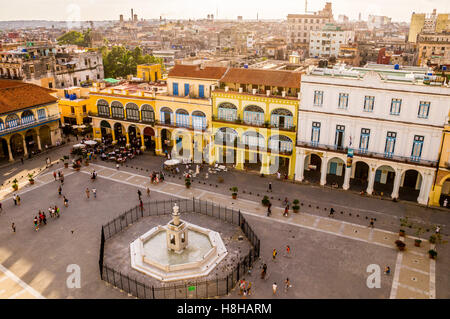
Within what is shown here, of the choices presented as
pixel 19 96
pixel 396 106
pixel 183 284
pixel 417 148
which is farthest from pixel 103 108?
pixel 417 148

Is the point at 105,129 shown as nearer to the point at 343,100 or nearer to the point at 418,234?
the point at 343,100

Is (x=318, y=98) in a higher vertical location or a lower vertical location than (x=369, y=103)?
higher

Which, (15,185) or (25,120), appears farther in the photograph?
(25,120)

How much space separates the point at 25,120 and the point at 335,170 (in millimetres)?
50258

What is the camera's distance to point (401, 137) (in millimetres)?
46969

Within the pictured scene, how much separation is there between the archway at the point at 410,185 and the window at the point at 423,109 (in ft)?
33.1

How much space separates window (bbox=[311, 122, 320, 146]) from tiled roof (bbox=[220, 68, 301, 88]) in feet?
19.7

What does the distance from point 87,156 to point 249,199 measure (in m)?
28.8

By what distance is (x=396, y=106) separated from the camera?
4644 centimetres

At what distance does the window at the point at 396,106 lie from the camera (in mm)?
46188

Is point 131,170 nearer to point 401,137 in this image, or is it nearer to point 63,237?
point 63,237

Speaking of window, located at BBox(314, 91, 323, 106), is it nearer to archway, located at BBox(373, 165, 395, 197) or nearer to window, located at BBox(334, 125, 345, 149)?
window, located at BBox(334, 125, 345, 149)

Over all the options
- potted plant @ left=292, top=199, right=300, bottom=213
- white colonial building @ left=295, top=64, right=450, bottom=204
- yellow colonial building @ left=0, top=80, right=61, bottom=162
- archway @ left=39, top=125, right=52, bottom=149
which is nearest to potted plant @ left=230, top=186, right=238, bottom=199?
potted plant @ left=292, top=199, right=300, bottom=213

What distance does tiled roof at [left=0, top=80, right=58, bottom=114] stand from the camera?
59.8m
